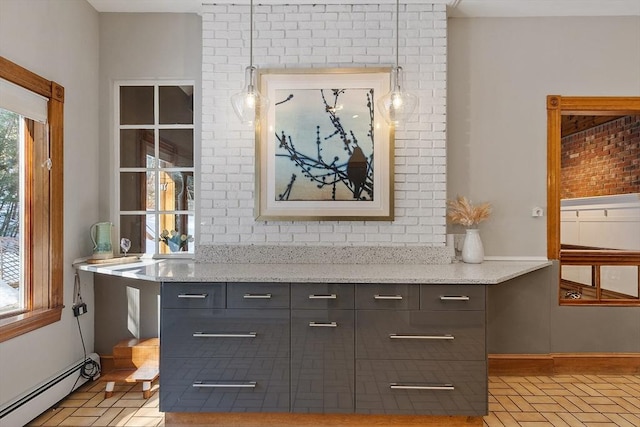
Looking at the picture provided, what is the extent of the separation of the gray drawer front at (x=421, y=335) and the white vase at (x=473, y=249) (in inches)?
27.0

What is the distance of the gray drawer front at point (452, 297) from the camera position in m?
2.15

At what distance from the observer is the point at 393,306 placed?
216cm

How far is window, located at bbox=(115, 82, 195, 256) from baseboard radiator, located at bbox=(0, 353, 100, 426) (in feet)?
3.15

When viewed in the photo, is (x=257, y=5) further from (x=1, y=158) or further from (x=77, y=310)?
(x=77, y=310)

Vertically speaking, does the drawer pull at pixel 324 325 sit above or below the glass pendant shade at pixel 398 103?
below

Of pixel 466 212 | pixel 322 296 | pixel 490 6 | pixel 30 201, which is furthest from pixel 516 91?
pixel 30 201

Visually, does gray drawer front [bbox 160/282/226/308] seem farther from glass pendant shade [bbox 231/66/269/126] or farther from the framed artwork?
glass pendant shade [bbox 231/66/269/126]

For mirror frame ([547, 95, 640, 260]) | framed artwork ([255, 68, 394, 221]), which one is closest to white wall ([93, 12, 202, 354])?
framed artwork ([255, 68, 394, 221])

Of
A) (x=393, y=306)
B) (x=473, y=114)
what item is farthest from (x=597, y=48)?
(x=393, y=306)

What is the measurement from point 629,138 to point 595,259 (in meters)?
2.28

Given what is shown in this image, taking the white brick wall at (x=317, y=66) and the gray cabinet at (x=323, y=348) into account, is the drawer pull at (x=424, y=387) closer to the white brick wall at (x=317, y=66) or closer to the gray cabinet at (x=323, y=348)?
the gray cabinet at (x=323, y=348)

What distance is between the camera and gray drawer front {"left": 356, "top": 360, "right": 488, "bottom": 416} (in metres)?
2.15

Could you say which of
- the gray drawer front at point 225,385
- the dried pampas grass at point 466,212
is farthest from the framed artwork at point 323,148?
the gray drawer front at point 225,385

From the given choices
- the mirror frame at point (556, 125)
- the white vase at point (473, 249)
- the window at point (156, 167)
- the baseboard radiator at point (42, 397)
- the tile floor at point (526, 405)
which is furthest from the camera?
the window at point (156, 167)
